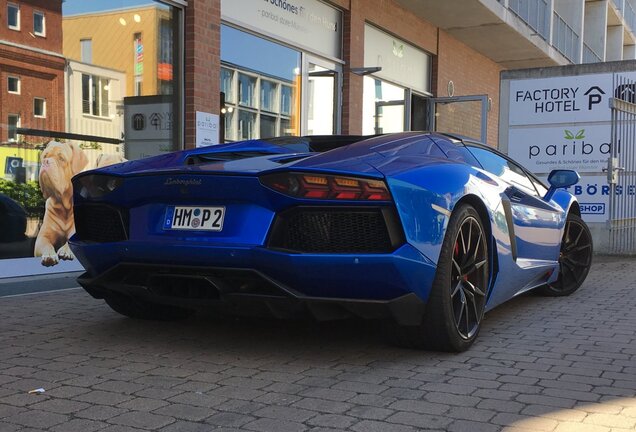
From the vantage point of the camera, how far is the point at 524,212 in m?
4.77

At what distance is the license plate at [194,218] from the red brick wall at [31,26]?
4252 mm

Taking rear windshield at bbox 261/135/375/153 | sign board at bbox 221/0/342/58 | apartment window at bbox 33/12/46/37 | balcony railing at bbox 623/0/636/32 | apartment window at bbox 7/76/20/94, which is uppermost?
balcony railing at bbox 623/0/636/32

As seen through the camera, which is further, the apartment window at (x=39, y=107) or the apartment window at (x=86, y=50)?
the apartment window at (x=86, y=50)

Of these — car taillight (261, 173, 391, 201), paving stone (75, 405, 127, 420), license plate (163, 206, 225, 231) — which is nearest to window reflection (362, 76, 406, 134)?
license plate (163, 206, 225, 231)

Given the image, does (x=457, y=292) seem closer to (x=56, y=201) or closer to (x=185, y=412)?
(x=185, y=412)

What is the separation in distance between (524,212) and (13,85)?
5.03 meters

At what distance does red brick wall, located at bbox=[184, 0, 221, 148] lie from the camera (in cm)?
820

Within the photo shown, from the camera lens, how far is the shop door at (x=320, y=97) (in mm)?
10969

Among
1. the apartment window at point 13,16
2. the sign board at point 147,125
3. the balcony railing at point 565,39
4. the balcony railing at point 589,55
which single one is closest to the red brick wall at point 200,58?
the sign board at point 147,125

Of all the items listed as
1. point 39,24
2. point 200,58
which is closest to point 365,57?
point 200,58

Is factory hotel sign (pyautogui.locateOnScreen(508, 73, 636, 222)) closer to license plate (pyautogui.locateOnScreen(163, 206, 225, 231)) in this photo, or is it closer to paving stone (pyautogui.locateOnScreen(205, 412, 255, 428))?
license plate (pyautogui.locateOnScreen(163, 206, 225, 231))

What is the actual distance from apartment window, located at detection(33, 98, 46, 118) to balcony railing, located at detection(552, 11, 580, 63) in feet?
54.8

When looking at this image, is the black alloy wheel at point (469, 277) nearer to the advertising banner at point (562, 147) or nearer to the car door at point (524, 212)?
the car door at point (524, 212)

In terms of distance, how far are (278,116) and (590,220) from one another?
5080 millimetres
